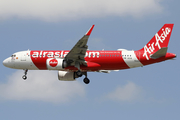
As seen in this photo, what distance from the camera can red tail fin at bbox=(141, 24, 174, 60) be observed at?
6019 centimetres

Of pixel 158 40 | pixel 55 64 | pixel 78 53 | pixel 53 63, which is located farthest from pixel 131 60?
pixel 53 63

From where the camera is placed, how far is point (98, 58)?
2368 inches

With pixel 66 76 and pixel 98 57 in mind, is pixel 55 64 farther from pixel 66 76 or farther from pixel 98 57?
pixel 66 76

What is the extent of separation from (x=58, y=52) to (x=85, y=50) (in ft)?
20.2

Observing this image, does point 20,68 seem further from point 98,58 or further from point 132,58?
point 132,58

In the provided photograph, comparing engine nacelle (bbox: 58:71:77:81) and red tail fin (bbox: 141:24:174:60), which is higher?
red tail fin (bbox: 141:24:174:60)

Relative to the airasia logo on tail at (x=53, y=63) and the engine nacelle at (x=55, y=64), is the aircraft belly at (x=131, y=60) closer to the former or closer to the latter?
the engine nacelle at (x=55, y=64)

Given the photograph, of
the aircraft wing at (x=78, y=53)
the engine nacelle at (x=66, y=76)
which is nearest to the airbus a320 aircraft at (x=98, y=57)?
the aircraft wing at (x=78, y=53)

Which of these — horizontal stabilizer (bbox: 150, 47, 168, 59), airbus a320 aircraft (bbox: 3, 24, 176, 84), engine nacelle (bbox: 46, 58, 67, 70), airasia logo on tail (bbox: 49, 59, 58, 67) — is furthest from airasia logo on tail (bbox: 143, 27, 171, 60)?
airasia logo on tail (bbox: 49, 59, 58, 67)

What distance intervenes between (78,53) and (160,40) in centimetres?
1242

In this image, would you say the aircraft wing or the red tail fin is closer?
the aircraft wing

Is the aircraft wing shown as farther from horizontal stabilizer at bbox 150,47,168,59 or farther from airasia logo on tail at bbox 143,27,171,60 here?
horizontal stabilizer at bbox 150,47,168,59

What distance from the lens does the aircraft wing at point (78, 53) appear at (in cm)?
5543

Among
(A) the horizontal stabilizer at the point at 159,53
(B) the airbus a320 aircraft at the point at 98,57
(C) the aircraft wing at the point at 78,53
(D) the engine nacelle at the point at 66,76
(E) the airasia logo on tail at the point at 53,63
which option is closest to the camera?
(C) the aircraft wing at the point at 78,53
